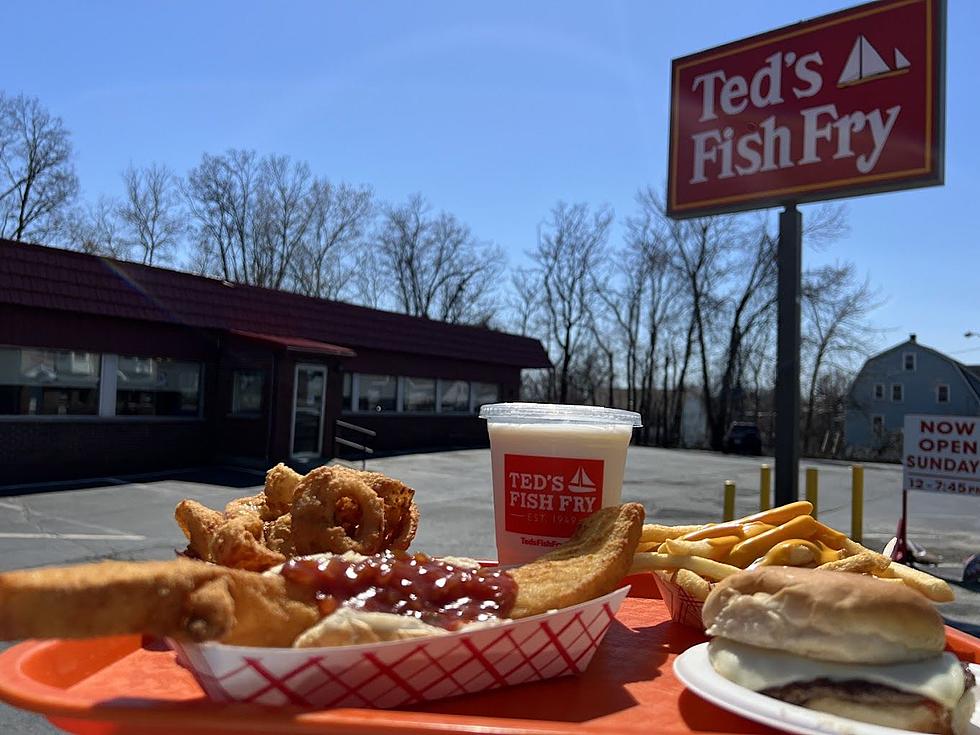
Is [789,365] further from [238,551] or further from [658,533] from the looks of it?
[238,551]

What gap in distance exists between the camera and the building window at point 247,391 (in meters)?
20.4

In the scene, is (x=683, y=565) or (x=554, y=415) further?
(x=554, y=415)

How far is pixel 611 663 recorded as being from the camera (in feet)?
5.14

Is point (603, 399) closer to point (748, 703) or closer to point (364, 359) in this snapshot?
point (364, 359)

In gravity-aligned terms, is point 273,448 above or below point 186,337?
below

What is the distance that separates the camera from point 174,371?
65.5 ft

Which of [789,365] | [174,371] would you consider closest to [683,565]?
[789,365]

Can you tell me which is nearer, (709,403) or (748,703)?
(748,703)

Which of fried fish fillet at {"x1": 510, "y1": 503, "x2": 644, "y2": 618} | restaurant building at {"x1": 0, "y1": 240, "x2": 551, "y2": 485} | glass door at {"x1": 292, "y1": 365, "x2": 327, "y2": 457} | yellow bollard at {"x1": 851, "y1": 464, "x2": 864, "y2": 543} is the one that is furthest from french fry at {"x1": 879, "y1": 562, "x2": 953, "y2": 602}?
glass door at {"x1": 292, "y1": 365, "x2": 327, "y2": 457}

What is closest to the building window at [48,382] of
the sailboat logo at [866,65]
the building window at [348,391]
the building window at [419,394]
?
the building window at [348,391]

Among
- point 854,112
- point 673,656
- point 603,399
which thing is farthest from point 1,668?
point 603,399

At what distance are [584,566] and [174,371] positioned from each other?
20409 mm

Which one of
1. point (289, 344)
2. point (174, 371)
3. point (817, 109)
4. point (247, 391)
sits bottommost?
point (247, 391)

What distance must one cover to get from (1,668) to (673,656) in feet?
4.20
